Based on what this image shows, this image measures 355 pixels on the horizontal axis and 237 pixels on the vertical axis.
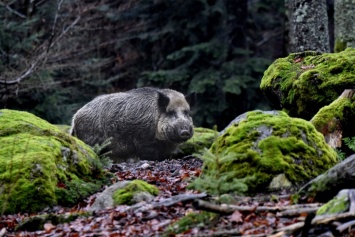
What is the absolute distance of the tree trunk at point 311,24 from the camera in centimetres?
1371

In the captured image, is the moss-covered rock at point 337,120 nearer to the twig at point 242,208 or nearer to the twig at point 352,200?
the twig at point 242,208

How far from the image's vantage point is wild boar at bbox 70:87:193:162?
13969 millimetres

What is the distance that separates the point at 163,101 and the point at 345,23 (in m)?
4.18

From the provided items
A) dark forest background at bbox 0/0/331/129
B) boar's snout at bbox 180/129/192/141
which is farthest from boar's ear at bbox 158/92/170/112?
dark forest background at bbox 0/0/331/129

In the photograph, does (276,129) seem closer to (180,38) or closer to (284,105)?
(284,105)

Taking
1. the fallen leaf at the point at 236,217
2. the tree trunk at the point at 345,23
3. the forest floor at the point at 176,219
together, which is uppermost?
the tree trunk at the point at 345,23

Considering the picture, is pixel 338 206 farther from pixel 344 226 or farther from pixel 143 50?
pixel 143 50

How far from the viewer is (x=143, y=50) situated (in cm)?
3130

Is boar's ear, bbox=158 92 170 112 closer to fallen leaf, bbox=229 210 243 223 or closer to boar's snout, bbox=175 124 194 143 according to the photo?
boar's snout, bbox=175 124 194 143

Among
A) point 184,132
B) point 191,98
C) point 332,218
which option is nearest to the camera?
point 332,218

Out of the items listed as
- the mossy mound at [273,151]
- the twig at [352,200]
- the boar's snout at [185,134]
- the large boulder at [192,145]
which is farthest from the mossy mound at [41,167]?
the twig at [352,200]

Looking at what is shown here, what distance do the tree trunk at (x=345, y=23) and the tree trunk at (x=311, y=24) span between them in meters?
0.56

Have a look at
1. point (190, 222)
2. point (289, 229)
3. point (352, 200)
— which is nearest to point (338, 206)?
point (352, 200)

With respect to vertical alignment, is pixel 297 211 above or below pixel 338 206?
below
